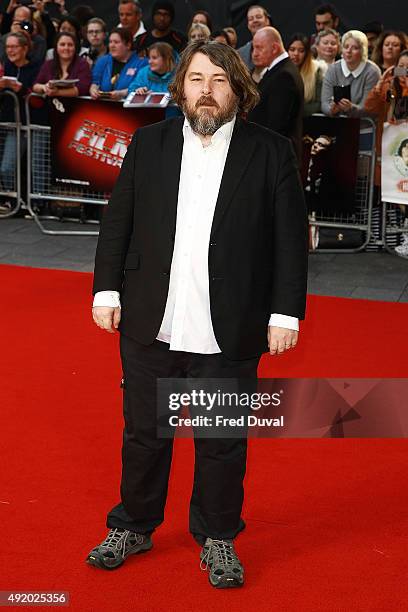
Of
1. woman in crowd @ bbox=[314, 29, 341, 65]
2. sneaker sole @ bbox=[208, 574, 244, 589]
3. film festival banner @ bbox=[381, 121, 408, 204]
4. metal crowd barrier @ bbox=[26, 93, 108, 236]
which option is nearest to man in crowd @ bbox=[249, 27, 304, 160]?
film festival banner @ bbox=[381, 121, 408, 204]


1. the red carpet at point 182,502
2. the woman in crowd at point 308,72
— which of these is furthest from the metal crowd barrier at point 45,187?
the red carpet at point 182,502

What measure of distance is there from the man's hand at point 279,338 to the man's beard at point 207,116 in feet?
2.33

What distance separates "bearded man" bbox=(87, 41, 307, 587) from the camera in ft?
11.9

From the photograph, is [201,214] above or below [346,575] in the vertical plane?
above

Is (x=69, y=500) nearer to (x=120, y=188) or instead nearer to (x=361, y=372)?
(x=120, y=188)

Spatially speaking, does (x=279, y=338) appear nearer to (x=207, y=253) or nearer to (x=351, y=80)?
(x=207, y=253)

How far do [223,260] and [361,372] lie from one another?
2.67 m

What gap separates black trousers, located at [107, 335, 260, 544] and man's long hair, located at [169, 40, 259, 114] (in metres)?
0.88

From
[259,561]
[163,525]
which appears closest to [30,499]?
[163,525]

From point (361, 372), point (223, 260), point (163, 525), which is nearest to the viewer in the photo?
point (223, 260)

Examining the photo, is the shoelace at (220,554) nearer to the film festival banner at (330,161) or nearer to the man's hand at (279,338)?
the man's hand at (279,338)

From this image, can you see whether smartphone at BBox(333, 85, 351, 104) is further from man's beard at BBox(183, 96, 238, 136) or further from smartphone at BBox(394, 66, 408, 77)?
man's beard at BBox(183, 96, 238, 136)

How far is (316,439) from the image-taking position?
509 centimetres

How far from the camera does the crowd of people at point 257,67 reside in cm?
818
